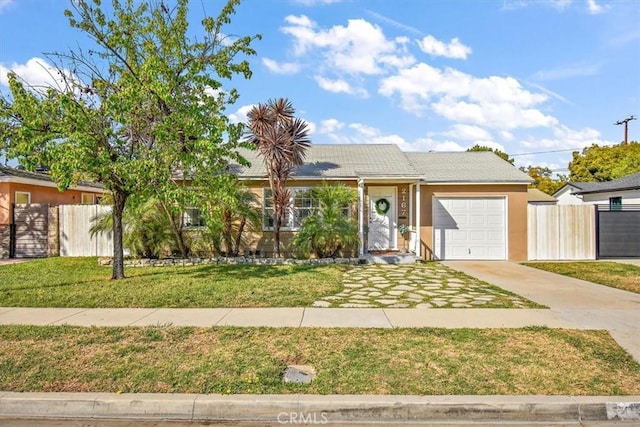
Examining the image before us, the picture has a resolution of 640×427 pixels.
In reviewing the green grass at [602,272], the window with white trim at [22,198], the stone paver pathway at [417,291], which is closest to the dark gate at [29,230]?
the window with white trim at [22,198]

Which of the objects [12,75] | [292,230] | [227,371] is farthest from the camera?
[292,230]

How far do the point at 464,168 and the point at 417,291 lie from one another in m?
8.09

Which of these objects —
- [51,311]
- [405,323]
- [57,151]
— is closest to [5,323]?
[51,311]

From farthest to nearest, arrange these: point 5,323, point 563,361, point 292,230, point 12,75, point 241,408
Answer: point 292,230 → point 12,75 → point 5,323 → point 563,361 → point 241,408

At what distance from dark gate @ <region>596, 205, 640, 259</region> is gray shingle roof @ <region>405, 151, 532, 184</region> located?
10.7 feet

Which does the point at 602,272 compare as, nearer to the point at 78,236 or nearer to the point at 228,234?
the point at 228,234

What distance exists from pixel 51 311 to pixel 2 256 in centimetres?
979

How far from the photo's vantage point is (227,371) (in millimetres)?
3855

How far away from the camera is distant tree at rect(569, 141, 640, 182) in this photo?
2966 centimetres

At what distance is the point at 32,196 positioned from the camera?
15.7 metres

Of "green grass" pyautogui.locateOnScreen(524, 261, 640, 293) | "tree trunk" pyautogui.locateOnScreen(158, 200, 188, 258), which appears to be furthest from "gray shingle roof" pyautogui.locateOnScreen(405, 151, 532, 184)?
"tree trunk" pyautogui.locateOnScreen(158, 200, 188, 258)

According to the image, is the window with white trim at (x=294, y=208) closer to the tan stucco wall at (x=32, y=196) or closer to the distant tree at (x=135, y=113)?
the distant tree at (x=135, y=113)

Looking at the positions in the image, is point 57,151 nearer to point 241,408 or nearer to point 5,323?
point 5,323

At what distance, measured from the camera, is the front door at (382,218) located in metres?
13.6
